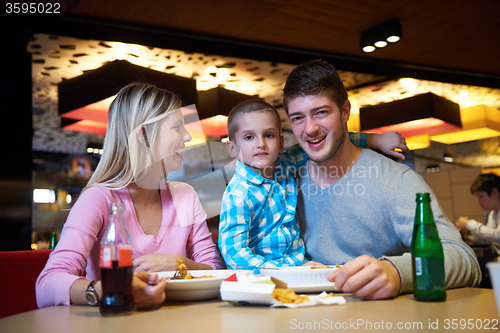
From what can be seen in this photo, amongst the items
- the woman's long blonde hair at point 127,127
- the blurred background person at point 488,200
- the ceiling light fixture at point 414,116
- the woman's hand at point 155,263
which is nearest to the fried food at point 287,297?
the woman's hand at point 155,263

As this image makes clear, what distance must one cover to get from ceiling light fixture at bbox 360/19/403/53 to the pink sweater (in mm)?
2753

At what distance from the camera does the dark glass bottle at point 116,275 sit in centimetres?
91

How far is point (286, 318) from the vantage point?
0.83 m

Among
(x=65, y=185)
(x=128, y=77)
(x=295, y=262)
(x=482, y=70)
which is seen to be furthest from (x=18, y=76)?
(x=65, y=185)

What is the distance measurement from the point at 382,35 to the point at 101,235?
3.25 metres

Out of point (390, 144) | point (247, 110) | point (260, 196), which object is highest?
point (247, 110)

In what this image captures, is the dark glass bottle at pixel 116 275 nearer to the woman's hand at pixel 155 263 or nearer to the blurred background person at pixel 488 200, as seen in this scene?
the woman's hand at pixel 155 263

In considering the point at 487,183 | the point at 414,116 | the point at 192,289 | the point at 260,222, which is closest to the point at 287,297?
the point at 192,289

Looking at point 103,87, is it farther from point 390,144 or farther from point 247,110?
point 390,144

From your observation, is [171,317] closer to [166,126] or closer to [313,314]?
[313,314]

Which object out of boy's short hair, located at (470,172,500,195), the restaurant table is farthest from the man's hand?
boy's short hair, located at (470,172,500,195)

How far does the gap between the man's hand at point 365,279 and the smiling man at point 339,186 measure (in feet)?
1.99

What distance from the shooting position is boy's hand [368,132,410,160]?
1.86 metres

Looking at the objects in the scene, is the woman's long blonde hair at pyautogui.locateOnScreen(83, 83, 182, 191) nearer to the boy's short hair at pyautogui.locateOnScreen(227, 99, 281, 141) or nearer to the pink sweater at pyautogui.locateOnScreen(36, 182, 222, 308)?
the pink sweater at pyautogui.locateOnScreen(36, 182, 222, 308)
